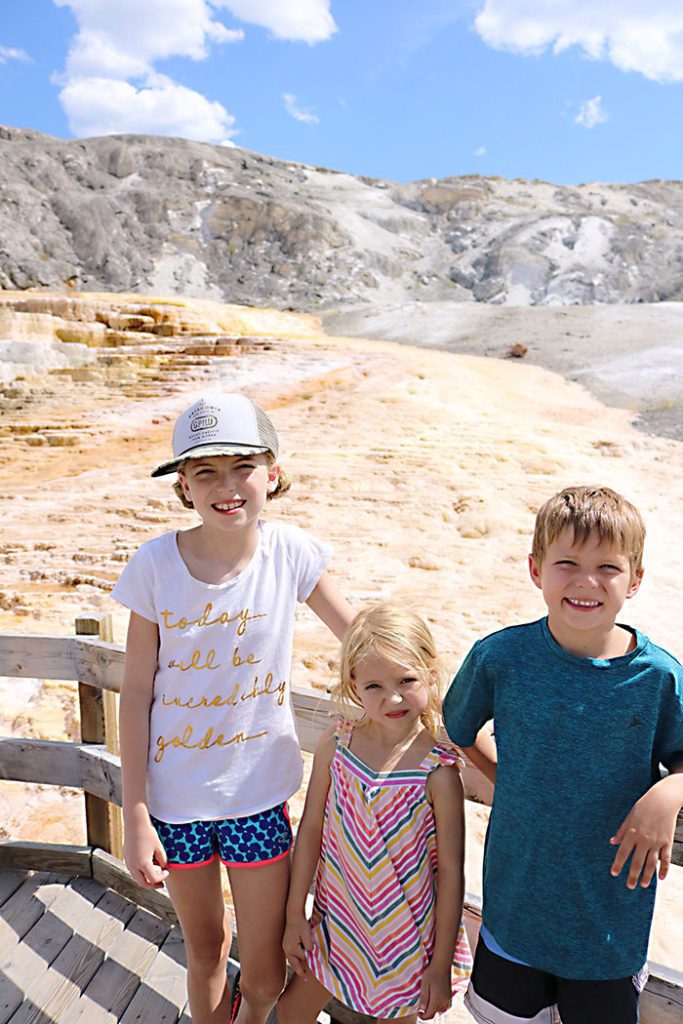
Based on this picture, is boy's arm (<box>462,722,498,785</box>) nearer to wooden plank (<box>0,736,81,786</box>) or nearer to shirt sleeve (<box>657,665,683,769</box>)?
shirt sleeve (<box>657,665,683,769</box>)

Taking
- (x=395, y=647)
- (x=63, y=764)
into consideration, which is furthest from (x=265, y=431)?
(x=63, y=764)

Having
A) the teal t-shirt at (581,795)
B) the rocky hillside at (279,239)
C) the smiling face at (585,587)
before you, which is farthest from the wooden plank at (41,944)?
the rocky hillside at (279,239)

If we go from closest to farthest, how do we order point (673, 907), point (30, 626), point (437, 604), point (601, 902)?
point (601, 902) → point (673, 907) → point (30, 626) → point (437, 604)

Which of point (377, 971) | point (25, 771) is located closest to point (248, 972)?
point (377, 971)

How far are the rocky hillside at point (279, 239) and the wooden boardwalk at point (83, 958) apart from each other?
95.2 feet

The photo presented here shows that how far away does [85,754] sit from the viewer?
2.48m

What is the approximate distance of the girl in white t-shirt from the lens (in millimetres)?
1598

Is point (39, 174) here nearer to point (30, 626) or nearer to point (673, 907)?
point (30, 626)

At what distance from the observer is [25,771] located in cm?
260

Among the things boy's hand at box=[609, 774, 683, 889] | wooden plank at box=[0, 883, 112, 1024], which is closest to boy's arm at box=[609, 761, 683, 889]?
boy's hand at box=[609, 774, 683, 889]

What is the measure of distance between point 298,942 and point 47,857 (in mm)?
1436

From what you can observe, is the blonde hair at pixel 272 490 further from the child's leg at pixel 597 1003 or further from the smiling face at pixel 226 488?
the child's leg at pixel 597 1003

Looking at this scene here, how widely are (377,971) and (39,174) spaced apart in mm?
45358

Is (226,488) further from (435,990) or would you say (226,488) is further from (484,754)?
(435,990)
